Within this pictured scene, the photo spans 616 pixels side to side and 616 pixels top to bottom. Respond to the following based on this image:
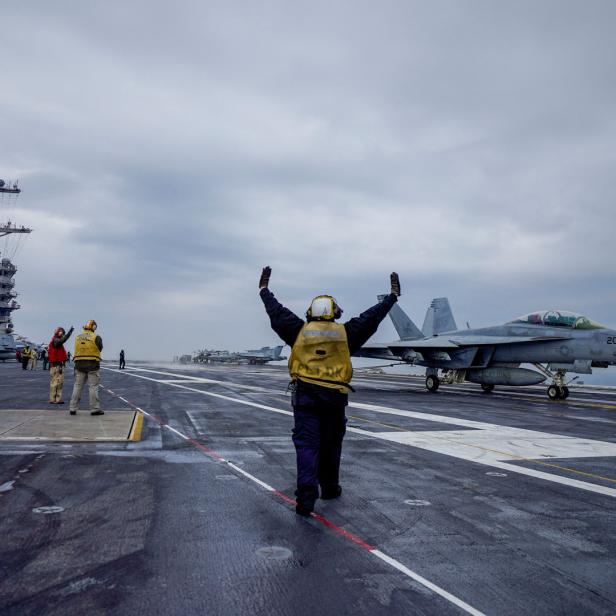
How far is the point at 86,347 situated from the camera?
11875 millimetres

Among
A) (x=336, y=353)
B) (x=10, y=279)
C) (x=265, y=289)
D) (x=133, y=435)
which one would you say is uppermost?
(x=10, y=279)

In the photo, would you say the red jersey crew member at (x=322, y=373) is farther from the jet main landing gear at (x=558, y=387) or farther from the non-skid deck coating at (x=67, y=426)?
the jet main landing gear at (x=558, y=387)

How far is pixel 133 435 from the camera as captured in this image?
886cm

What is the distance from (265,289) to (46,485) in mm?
3109

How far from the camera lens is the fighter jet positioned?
1912 cm

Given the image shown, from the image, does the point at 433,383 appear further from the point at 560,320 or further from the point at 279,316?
the point at 279,316

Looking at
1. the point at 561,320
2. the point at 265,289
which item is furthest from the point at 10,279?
the point at 265,289

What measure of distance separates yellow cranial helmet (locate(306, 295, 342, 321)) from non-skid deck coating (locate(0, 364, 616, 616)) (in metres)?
1.85

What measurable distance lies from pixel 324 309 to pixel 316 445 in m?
1.36

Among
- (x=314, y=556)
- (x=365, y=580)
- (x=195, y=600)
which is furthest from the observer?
(x=314, y=556)

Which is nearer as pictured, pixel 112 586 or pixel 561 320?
pixel 112 586

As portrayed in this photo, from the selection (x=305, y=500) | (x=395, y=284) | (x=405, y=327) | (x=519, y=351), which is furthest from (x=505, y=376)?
(x=305, y=500)

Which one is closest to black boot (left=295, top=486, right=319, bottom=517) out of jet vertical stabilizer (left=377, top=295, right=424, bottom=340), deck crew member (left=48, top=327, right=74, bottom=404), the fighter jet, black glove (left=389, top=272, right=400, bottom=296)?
black glove (left=389, top=272, right=400, bottom=296)

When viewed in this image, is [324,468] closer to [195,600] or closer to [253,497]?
[253,497]
